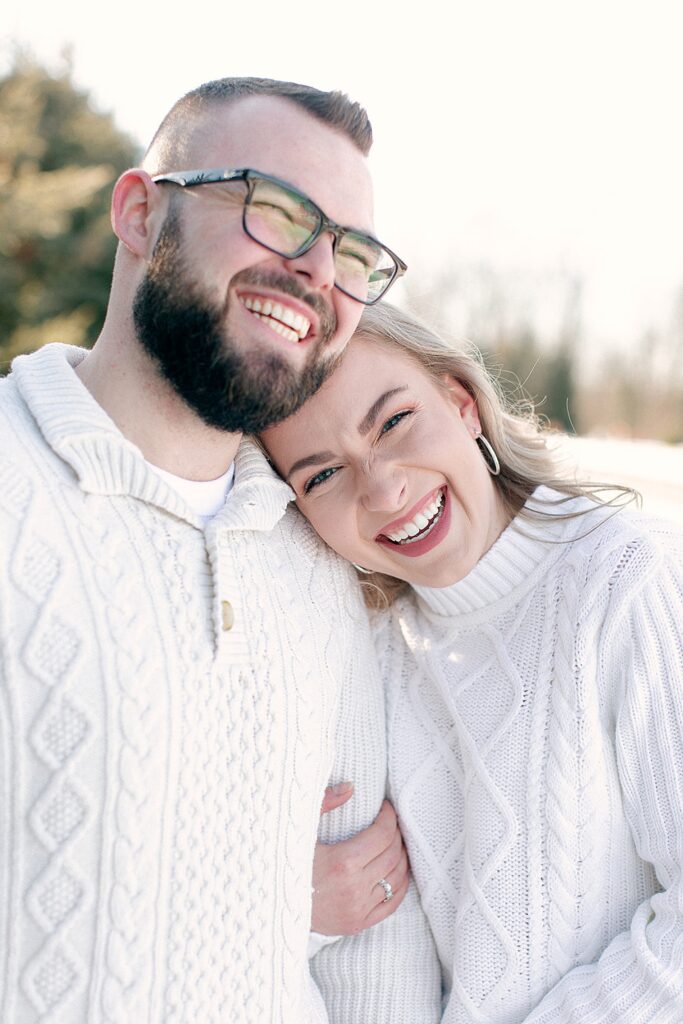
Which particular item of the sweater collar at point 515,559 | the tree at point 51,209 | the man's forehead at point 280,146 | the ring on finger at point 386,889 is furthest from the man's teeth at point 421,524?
the tree at point 51,209

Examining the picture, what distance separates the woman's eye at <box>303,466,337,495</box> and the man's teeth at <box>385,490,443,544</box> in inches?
7.3

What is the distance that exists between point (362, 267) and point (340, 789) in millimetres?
1102

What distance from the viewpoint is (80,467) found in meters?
1.60

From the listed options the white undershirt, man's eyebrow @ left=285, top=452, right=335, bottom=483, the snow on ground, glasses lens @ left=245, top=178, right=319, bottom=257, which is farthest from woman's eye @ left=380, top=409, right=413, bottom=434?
the snow on ground

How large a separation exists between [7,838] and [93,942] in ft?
0.68

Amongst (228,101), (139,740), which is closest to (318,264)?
(228,101)

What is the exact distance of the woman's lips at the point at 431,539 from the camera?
7.02 ft

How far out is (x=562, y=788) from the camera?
1960mm

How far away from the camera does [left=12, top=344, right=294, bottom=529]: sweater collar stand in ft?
5.31

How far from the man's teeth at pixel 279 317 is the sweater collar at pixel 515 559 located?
0.69 m

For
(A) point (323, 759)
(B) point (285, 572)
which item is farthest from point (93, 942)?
(B) point (285, 572)

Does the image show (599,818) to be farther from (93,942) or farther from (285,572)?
(93,942)

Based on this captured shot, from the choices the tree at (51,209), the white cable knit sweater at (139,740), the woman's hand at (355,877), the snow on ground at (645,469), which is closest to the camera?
the white cable knit sweater at (139,740)

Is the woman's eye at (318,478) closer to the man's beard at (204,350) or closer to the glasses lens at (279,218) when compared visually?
the man's beard at (204,350)
